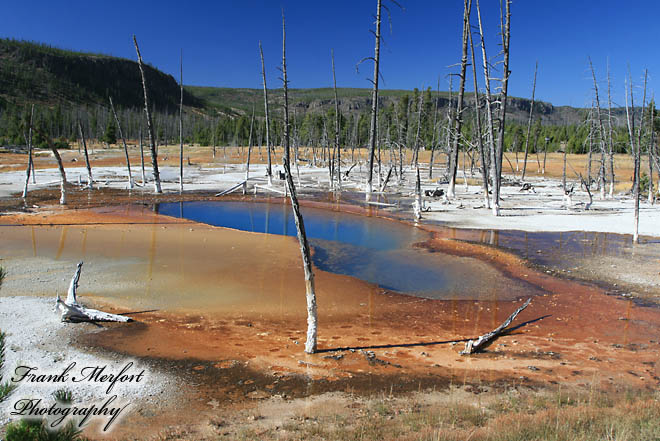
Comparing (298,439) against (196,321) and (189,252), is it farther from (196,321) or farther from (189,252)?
(189,252)

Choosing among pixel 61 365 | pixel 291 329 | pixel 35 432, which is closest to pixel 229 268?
pixel 291 329

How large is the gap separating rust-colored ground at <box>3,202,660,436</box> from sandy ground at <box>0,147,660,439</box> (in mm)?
34

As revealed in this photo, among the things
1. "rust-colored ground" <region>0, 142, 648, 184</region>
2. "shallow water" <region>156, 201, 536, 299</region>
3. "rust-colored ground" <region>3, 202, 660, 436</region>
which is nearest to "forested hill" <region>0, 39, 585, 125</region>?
"rust-colored ground" <region>0, 142, 648, 184</region>

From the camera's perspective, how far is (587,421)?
5.68 meters

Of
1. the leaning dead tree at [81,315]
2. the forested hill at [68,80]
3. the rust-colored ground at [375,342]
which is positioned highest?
the forested hill at [68,80]

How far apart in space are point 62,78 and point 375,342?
188 metres

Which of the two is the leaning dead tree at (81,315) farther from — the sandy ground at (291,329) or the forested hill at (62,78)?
the forested hill at (62,78)

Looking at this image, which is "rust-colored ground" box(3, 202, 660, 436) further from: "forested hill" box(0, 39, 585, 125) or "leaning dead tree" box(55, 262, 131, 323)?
"forested hill" box(0, 39, 585, 125)

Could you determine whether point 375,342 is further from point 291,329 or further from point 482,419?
point 482,419

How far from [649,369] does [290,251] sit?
11.4 metres

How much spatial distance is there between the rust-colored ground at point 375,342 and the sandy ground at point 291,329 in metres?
0.03

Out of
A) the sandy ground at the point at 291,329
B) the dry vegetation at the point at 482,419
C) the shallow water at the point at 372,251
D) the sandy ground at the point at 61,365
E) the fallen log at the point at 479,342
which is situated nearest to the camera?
the dry vegetation at the point at 482,419

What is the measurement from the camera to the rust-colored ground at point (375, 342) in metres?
7.43

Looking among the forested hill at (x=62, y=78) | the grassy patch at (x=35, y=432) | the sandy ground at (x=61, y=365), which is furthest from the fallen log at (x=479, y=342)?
the forested hill at (x=62, y=78)
